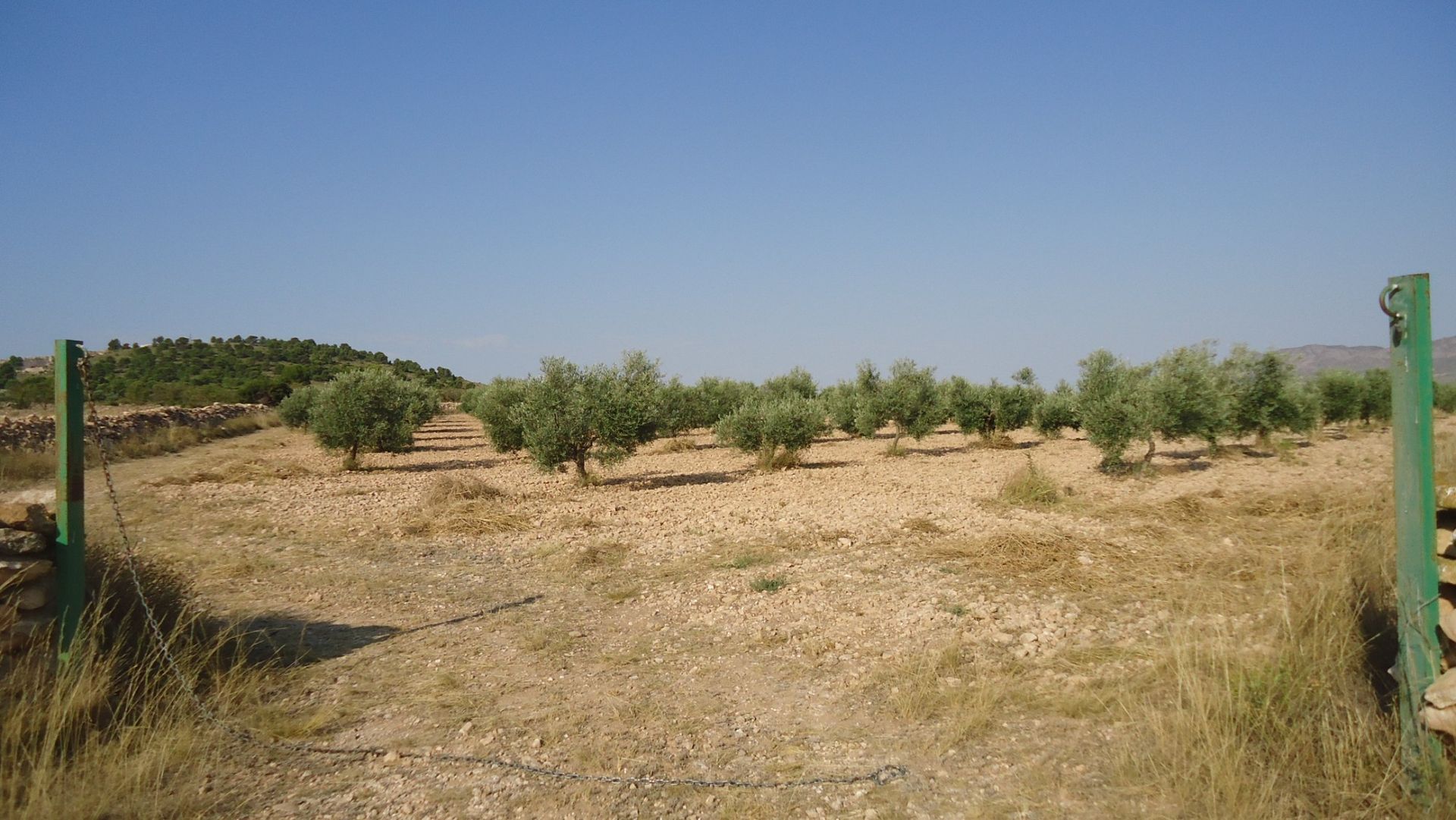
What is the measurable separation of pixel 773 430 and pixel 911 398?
7020 mm

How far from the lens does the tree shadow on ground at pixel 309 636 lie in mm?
6398

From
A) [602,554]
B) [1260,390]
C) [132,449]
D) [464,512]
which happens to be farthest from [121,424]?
[1260,390]

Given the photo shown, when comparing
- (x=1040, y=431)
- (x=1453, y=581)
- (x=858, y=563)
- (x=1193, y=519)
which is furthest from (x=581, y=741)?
(x=1040, y=431)

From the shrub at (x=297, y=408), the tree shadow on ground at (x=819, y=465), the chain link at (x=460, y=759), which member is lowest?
the chain link at (x=460, y=759)

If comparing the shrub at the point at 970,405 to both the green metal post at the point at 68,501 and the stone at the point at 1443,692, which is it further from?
the green metal post at the point at 68,501

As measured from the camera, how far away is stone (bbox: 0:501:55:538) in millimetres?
4641

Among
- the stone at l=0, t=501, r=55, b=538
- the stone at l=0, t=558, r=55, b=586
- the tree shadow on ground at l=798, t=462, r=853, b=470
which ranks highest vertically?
the stone at l=0, t=501, r=55, b=538

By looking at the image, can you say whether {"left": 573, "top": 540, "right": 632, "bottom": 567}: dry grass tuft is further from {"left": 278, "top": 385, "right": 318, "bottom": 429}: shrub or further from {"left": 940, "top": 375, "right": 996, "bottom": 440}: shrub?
{"left": 278, "top": 385, "right": 318, "bottom": 429}: shrub

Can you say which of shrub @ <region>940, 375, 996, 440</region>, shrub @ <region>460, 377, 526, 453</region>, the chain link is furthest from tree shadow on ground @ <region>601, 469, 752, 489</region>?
the chain link

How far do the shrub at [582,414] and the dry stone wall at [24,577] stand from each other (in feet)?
47.5

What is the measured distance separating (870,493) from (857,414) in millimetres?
14139

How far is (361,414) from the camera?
23.6m

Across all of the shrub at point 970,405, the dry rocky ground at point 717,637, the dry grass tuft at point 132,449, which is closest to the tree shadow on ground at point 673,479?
the dry rocky ground at point 717,637

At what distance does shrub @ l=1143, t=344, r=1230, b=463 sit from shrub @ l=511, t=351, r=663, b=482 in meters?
12.8
